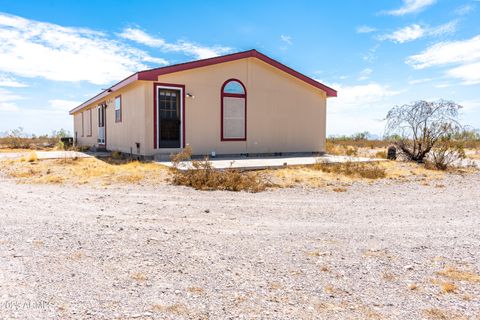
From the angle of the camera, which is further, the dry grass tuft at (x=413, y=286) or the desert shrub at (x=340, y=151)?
the desert shrub at (x=340, y=151)

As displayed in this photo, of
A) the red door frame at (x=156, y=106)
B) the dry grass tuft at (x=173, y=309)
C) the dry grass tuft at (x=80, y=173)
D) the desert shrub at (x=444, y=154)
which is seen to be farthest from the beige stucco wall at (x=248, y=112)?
the dry grass tuft at (x=173, y=309)

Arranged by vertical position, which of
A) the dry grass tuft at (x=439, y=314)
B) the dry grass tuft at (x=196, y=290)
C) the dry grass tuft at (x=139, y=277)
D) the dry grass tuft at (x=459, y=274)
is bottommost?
the dry grass tuft at (x=439, y=314)

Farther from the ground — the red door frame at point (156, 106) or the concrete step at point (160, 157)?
the red door frame at point (156, 106)

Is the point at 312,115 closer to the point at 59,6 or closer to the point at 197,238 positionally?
the point at 59,6

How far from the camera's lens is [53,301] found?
247 centimetres

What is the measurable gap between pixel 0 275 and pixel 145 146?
8772mm

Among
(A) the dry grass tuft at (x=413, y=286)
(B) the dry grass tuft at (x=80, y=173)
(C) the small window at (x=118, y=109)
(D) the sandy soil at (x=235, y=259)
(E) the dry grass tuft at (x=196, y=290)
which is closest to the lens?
(D) the sandy soil at (x=235, y=259)

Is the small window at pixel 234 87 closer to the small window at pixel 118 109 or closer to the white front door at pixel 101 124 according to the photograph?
the small window at pixel 118 109

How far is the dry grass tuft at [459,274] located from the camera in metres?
2.99

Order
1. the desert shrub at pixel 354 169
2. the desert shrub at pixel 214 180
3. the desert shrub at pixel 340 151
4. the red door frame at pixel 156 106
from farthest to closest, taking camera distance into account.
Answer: the desert shrub at pixel 340 151, the red door frame at pixel 156 106, the desert shrub at pixel 354 169, the desert shrub at pixel 214 180

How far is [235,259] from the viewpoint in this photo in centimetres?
340

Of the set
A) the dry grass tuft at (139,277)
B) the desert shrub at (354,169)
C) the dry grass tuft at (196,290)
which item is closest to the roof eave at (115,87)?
the desert shrub at (354,169)

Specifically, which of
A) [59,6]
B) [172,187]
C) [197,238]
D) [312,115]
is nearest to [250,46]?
[312,115]

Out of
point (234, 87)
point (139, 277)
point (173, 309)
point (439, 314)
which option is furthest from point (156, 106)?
point (439, 314)
